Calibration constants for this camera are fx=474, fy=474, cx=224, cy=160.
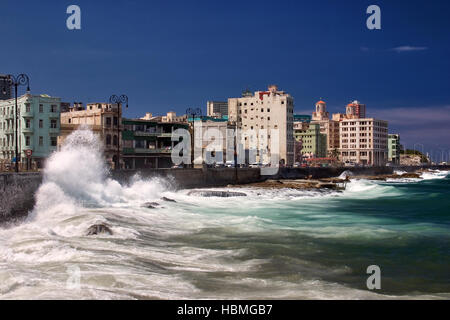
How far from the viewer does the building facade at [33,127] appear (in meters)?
58.1

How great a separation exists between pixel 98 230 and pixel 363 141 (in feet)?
559

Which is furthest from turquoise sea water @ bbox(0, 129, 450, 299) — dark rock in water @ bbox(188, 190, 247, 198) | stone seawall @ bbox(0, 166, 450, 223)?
dark rock in water @ bbox(188, 190, 247, 198)

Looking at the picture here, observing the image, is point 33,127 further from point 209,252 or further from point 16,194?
point 209,252

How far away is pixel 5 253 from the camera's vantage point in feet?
55.4

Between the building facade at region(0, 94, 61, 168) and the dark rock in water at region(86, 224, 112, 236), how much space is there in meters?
38.3

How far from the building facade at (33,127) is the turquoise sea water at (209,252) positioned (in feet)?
74.6

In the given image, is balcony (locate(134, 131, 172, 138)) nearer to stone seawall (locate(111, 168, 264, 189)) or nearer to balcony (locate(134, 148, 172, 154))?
balcony (locate(134, 148, 172, 154))

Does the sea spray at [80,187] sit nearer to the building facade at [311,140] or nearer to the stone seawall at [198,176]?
Result: the stone seawall at [198,176]

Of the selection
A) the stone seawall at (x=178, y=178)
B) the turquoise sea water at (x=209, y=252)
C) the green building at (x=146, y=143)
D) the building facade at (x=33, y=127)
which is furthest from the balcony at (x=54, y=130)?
the turquoise sea water at (x=209, y=252)

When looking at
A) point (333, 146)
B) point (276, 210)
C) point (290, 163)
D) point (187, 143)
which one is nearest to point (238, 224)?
point (276, 210)

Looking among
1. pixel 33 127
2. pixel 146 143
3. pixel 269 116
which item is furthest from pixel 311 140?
pixel 33 127

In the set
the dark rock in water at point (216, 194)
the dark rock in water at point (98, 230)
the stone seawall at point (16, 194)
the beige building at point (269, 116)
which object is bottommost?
the dark rock in water at point (216, 194)

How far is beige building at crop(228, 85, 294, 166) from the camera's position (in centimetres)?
12888

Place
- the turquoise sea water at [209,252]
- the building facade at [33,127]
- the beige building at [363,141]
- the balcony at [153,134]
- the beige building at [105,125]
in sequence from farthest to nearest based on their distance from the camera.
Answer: the beige building at [363,141] < the balcony at [153,134] < the beige building at [105,125] < the building facade at [33,127] < the turquoise sea water at [209,252]
